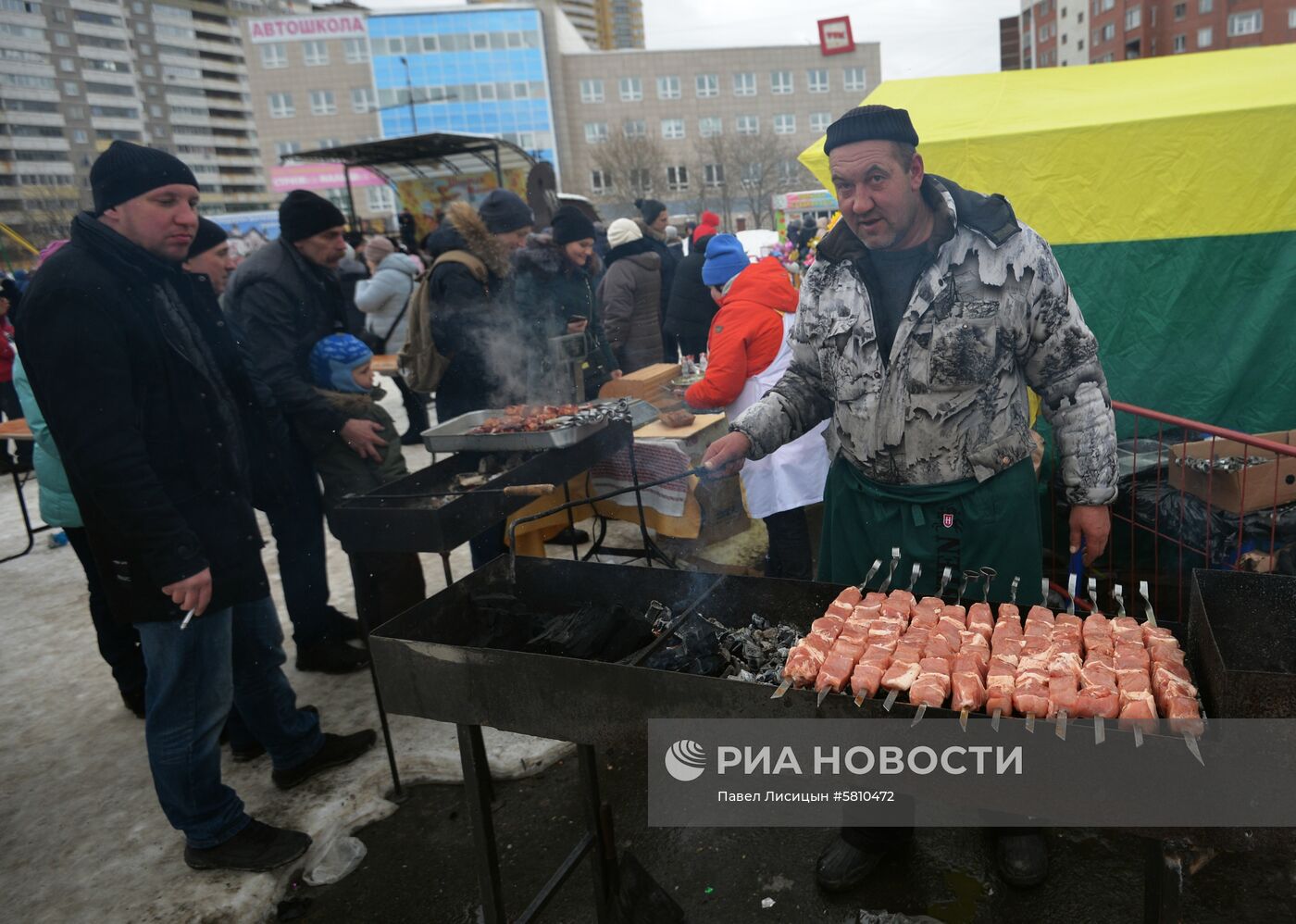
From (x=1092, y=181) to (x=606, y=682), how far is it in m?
5.23

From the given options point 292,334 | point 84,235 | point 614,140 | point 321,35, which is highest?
point 321,35

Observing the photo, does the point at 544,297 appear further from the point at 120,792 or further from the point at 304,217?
the point at 120,792

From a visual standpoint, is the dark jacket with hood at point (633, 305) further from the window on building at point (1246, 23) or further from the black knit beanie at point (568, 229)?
the window on building at point (1246, 23)

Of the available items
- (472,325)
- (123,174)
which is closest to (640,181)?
(472,325)

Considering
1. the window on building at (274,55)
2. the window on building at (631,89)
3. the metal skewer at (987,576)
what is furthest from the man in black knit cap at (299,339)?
the window on building at (274,55)

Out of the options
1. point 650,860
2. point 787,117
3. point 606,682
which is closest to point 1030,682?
point 606,682

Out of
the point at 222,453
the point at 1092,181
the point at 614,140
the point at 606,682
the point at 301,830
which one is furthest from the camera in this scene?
the point at 614,140

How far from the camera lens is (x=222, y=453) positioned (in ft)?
9.89

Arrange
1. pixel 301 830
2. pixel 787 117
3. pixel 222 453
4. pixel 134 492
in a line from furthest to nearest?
pixel 787 117
pixel 301 830
pixel 222 453
pixel 134 492

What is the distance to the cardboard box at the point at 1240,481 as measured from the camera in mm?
4168

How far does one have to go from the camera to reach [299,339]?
4.33 m

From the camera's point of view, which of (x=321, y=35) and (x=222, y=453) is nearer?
(x=222, y=453)

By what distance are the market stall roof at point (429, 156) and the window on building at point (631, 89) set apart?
58.6 m

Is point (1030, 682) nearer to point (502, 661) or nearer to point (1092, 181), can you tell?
point (502, 661)
